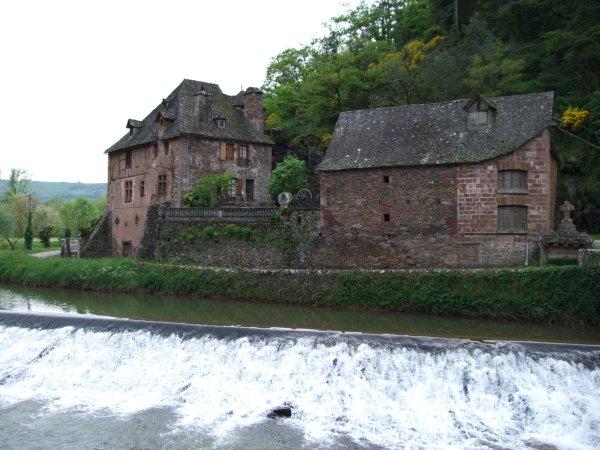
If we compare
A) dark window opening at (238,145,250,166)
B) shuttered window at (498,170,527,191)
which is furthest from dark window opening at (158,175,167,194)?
shuttered window at (498,170,527,191)

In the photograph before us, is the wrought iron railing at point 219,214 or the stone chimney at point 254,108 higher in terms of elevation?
the stone chimney at point 254,108

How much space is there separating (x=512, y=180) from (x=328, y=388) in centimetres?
1562

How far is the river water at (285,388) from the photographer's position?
1189cm

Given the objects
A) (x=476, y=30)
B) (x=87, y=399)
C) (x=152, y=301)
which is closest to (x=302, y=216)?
(x=152, y=301)

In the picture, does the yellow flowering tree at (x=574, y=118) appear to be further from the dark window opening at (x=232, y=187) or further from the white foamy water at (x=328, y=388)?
the dark window opening at (x=232, y=187)

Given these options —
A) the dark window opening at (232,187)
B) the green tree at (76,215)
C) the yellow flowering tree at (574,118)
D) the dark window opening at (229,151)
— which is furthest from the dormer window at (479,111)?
the green tree at (76,215)

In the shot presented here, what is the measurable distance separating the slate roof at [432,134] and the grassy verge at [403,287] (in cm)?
634

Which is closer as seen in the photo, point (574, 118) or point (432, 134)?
point (432, 134)

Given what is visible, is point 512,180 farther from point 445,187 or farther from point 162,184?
point 162,184

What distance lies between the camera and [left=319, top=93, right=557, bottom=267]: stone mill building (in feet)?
81.4

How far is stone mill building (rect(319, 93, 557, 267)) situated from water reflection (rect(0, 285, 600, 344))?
16.8ft

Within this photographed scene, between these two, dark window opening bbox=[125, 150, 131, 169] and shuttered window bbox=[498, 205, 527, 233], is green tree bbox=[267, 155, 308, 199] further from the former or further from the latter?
shuttered window bbox=[498, 205, 527, 233]

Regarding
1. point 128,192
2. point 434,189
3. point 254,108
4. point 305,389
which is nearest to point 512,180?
point 434,189

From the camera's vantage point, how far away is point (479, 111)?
26.3 metres
